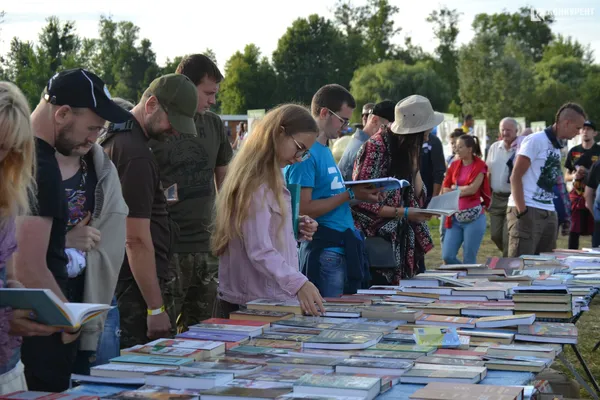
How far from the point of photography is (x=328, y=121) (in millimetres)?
4539

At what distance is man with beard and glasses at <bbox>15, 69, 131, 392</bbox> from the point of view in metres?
2.38

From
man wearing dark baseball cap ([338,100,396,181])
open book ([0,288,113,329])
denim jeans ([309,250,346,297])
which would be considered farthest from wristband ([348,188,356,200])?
→ open book ([0,288,113,329])

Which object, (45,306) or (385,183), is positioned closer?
(45,306)

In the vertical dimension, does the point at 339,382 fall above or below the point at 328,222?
below

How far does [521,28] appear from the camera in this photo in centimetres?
7981

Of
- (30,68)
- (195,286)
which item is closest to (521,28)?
(30,68)

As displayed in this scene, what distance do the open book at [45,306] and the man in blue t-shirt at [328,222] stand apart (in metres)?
2.14

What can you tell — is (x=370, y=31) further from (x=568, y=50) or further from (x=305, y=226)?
(x=305, y=226)

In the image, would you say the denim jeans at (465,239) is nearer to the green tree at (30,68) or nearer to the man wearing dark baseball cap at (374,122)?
the man wearing dark baseball cap at (374,122)

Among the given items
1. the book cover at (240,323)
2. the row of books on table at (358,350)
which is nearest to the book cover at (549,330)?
the row of books on table at (358,350)

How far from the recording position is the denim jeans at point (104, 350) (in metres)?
2.81

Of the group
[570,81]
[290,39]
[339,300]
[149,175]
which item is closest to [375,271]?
[339,300]

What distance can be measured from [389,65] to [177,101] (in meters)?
62.1

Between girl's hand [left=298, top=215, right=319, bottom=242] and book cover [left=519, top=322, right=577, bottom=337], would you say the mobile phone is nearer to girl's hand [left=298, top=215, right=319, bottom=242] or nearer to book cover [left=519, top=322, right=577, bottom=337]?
girl's hand [left=298, top=215, right=319, bottom=242]
